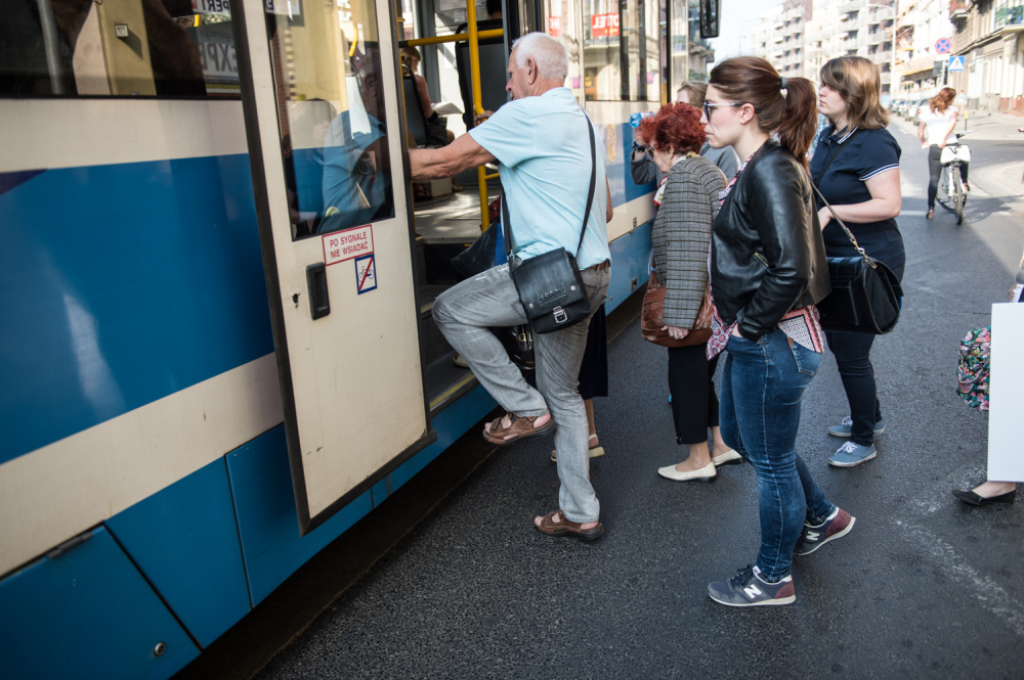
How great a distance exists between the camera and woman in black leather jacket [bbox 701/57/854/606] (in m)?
2.18

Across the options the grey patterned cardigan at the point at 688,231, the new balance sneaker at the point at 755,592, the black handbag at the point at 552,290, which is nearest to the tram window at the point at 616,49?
the grey patterned cardigan at the point at 688,231

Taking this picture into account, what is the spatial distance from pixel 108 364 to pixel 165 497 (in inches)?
15.9

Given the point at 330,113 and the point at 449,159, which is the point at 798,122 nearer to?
the point at 449,159

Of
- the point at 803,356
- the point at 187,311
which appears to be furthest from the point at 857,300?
the point at 187,311

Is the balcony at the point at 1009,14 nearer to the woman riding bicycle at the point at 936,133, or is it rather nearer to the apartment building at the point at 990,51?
the apartment building at the point at 990,51

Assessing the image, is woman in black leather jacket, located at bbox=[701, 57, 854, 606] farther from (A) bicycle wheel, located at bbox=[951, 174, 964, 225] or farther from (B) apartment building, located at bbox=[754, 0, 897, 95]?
(B) apartment building, located at bbox=[754, 0, 897, 95]

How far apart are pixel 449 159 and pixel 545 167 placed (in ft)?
1.09

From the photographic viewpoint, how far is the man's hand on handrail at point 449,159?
2.61 m

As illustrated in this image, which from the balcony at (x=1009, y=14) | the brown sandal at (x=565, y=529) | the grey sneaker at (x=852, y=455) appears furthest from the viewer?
the balcony at (x=1009, y=14)

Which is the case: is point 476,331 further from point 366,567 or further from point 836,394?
point 836,394

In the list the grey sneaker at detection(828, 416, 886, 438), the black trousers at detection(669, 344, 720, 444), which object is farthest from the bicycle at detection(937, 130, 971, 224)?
the black trousers at detection(669, 344, 720, 444)

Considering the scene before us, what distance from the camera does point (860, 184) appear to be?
11.0 ft

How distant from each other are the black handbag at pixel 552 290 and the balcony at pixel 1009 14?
51.0 metres

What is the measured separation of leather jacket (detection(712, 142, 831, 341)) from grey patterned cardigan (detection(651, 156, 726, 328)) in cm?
60
